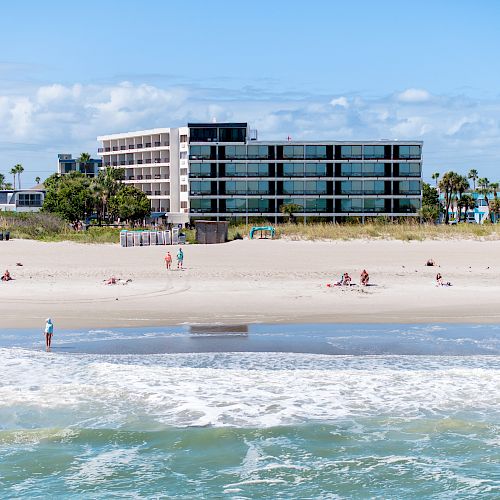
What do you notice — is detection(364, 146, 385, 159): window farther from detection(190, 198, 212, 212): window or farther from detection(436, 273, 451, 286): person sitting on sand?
detection(436, 273, 451, 286): person sitting on sand

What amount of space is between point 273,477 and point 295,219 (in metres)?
77.8

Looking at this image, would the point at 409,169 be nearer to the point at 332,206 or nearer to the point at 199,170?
the point at 332,206

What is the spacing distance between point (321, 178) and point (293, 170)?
3.30 m

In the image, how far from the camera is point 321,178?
92500mm

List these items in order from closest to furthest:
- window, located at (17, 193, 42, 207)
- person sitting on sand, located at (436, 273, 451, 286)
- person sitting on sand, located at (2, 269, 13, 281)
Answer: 1. person sitting on sand, located at (436, 273, 451, 286)
2. person sitting on sand, located at (2, 269, 13, 281)
3. window, located at (17, 193, 42, 207)

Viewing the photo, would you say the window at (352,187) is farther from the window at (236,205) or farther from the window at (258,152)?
the window at (236,205)

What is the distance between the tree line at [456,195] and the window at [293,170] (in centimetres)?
1474

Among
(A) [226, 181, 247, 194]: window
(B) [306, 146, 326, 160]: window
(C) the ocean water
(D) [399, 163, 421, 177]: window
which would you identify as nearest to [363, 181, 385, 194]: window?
(D) [399, 163, 421, 177]: window

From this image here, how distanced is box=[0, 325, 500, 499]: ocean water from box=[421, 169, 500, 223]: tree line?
72.5m

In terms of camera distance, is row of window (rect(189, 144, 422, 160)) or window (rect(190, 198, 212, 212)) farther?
window (rect(190, 198, 212, 212))

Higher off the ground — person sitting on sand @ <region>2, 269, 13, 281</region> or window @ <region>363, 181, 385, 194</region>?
window @ <region>363, 181, 385, 194</region>

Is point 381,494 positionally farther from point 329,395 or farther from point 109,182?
point 109,182

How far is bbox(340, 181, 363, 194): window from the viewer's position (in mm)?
92375

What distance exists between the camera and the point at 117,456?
1518cm
